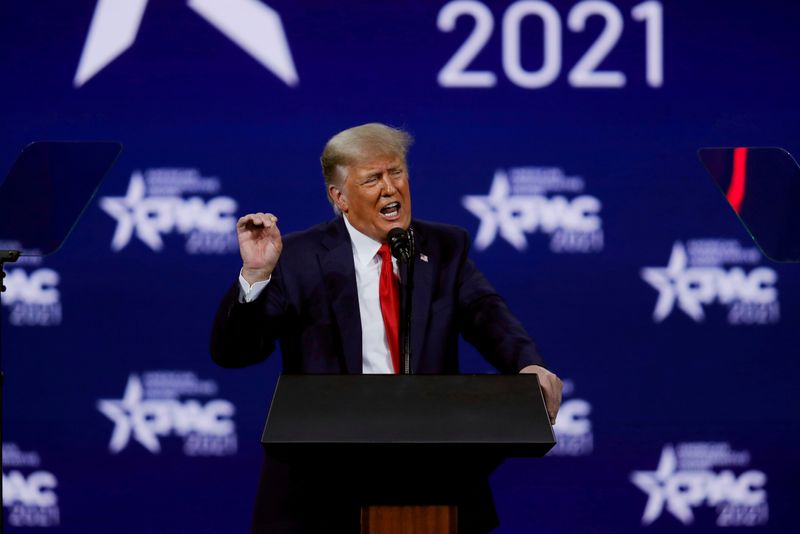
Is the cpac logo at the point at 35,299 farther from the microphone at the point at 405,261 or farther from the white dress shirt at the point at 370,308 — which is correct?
the microphone at the point at 405,261

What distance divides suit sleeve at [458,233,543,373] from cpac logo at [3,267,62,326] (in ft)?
7.09

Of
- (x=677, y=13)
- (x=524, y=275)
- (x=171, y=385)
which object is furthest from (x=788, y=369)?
(x=171, y=385)

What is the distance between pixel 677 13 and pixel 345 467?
3.01 meters

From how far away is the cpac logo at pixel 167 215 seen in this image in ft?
13.6

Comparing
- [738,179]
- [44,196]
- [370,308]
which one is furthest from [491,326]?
[738,179]

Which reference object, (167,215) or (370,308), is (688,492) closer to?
(370,308)

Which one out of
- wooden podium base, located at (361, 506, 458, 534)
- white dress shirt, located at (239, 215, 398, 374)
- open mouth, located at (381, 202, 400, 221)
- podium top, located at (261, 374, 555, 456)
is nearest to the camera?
podium top, located at (261, 374, 555, 456)

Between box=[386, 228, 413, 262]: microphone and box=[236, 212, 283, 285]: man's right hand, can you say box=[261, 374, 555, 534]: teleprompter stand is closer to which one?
box=[386, 228, 413, 262]: microphone

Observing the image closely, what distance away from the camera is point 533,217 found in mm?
4145

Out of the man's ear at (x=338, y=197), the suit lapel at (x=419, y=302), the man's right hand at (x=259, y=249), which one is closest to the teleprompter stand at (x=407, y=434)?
the man's right hand at (x=259, y=249)

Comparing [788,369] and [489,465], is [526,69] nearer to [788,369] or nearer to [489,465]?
[788,369]

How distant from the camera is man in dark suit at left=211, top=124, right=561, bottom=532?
2.34 m

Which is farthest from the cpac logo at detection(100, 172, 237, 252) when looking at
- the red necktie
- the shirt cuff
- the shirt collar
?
the shirt cuff

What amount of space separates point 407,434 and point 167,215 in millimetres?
2760
